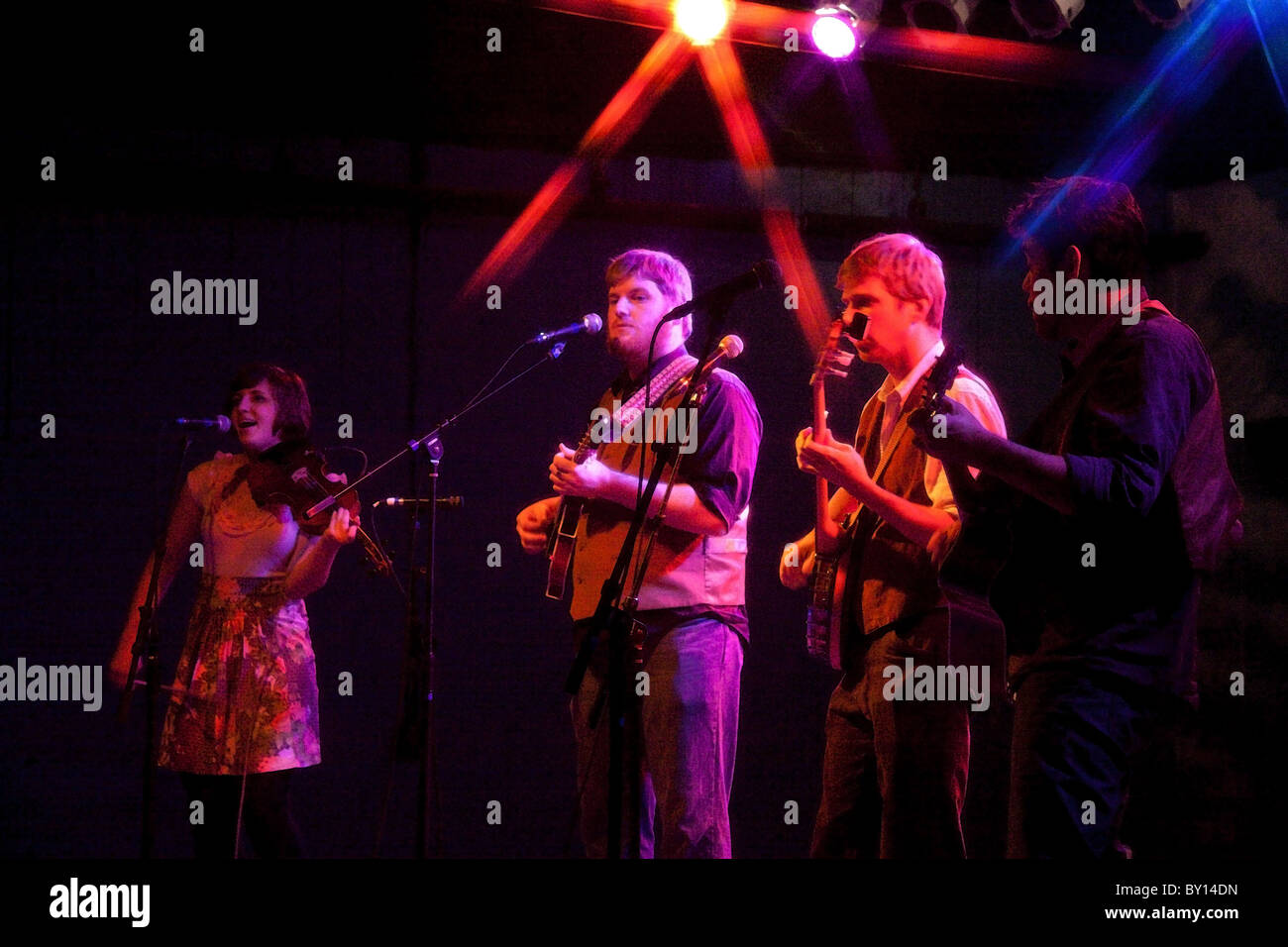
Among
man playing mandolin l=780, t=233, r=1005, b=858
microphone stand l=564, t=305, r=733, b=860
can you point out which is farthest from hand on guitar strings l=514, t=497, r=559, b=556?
man playing mandolin l=780, t=233, r=1005, b=858

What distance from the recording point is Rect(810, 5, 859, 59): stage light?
4.02m

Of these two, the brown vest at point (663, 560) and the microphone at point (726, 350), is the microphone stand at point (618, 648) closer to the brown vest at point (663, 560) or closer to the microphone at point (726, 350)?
the microphone at point (726, 350)

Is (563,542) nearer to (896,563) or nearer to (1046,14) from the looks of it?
(896,563)

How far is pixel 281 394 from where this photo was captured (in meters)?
3.87

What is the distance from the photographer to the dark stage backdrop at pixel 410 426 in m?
4.97

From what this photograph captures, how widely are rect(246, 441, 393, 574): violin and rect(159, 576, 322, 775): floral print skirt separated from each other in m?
0.24

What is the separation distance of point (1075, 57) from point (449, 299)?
2823 mm

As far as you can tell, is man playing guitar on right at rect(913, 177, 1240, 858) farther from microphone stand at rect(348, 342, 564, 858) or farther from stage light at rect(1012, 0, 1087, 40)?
stage light at rect(1012, 0, 1087, 40)

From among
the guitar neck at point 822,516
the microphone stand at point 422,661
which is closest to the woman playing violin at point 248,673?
the microphone stand at point 422,661

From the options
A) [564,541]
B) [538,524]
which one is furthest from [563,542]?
[538,524]

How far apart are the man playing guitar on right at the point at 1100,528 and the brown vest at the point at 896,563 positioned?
39cm

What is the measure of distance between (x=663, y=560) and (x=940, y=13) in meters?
2.39
